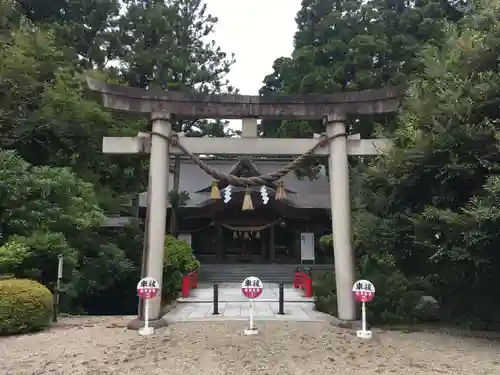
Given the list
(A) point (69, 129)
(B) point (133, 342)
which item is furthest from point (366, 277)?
(A) point (69, 129)

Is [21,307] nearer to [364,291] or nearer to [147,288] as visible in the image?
[147,288]

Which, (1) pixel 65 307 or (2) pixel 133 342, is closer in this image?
(2) pixel 133 342

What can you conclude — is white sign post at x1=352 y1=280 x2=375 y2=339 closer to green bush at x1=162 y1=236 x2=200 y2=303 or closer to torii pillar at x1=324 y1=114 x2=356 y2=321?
torii pillar at x1=324 y1=114 x2=356 y2=321

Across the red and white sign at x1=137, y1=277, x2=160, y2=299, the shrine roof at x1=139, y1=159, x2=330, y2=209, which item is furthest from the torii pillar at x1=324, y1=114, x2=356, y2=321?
the shrine roof at x1=139, y1=159, x2=330, y2=209

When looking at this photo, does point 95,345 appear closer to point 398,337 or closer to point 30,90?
point 398,337

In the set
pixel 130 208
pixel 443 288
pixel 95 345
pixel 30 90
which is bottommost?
pixel 95 345

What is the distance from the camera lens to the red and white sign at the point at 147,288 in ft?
24.8

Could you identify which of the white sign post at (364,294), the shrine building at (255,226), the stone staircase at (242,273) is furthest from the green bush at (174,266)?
the shrine building at (255,226)

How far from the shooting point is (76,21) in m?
23.1

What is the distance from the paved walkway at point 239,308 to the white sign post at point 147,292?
4.95ft

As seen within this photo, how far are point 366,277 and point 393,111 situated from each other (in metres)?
4.12

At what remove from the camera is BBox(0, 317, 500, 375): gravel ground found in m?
5.64

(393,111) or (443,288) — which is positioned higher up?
(393,111)

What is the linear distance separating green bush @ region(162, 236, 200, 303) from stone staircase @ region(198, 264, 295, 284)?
5887 millimetres
